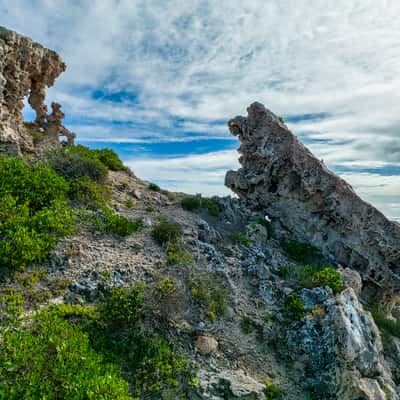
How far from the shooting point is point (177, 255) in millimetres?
10820

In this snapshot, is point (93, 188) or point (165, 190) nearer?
point (93, 188)

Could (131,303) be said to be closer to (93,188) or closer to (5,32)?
(93,188)

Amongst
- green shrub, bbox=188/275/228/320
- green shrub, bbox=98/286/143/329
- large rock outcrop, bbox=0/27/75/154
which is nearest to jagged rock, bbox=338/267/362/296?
green shrub, bbox=188/275/228/320

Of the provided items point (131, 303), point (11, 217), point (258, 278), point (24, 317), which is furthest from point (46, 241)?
point (258, 278)

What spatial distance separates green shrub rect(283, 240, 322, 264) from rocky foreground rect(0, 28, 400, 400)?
0.22ft

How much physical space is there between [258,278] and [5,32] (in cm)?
1542

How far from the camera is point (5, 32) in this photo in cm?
1304

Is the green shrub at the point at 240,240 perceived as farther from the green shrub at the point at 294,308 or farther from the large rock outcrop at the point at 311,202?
the large rock outcrop at the point at 311,202

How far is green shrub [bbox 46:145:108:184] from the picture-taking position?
44.7ft

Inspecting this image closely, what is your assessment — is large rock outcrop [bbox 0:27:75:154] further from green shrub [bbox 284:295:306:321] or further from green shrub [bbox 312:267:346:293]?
→ green shrub [bbox 312:267:346:293]

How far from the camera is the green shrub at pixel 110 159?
18109mm

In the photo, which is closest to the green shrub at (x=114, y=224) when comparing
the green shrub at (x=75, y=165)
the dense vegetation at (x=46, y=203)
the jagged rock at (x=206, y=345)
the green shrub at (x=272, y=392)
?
the dense vegetation at (x=46, y=203)

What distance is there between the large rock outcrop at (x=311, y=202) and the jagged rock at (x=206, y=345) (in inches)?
417

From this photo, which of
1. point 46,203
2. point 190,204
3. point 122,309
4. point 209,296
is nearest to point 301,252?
point 190,204
